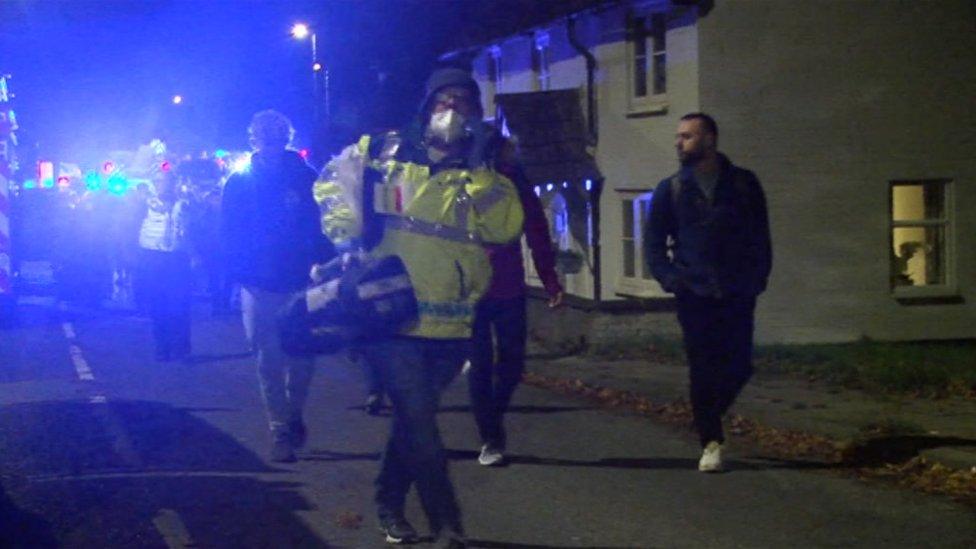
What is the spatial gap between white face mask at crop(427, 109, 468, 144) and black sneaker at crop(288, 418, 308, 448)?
129 inches

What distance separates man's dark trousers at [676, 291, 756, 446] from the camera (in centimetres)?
869

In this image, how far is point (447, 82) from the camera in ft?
21.0

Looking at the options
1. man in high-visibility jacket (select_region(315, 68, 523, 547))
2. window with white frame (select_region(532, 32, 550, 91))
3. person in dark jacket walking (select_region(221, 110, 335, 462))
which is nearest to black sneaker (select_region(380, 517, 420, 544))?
man in high-visibility jacket (select_region(315, 68, 523, 547))

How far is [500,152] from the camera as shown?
8.97 metres

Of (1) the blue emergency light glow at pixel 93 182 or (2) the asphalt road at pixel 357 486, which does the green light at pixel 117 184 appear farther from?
(2) the asphalt road at pixel 357 486

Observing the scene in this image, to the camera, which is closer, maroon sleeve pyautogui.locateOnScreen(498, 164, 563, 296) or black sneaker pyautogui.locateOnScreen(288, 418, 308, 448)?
black sneaker pyautogui.locateOnScreen(288, 418, 308, 448)

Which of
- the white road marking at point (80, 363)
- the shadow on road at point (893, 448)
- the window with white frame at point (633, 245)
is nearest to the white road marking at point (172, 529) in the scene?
the shadow on road at point (893, 448)

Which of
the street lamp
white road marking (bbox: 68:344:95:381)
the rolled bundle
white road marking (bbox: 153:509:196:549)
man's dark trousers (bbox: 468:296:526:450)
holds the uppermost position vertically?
the street lamp

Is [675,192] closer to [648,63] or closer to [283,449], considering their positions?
[283,449]

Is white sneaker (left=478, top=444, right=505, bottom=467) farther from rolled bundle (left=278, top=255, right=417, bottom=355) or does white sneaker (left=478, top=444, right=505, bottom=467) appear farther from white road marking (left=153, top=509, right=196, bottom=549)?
rolled bundle (left=278, top=255, right=417, bottom=355)

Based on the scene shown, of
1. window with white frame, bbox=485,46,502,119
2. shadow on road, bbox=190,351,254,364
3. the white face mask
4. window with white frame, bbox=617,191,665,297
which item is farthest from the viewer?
window with white frame, bbox=485,46,502,119

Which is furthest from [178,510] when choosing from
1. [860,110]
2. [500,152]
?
[860,110]

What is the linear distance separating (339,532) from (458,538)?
1115mm

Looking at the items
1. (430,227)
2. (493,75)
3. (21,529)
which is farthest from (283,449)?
(493,75)
